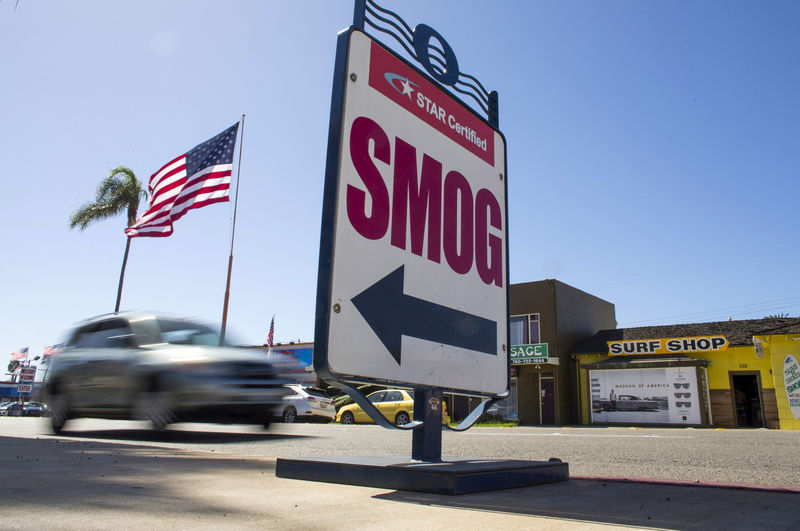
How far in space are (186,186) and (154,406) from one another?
9253 mm

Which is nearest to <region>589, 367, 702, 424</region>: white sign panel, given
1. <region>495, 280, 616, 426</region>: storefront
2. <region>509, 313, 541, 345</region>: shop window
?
<region>495, 280, 616, 426</region>: storefront

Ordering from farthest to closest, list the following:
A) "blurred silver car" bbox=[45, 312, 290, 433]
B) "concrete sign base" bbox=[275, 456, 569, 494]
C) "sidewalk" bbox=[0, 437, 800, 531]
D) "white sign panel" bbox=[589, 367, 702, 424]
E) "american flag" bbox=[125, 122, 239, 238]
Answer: "white sign panel" bbox=[589, 367, 702, 424] → "american flag" bbox=[125, 122, 239, 238] → "blurred silver car" bbox=[45, 312, 290, 433] → "concrete sign base" bbox=[275, 456, 569, 494] → "sidewalk" bbox=[0, 437, 800, 531]

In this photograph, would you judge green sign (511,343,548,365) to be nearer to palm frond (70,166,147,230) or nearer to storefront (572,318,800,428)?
storefront (572,318,800,428)

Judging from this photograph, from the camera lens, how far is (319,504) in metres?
2.18

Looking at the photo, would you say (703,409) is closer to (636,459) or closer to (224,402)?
(636,459)

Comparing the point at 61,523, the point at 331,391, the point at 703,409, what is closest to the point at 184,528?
the point at 61,523

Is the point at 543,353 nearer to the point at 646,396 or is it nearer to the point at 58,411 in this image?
the point at 646,396

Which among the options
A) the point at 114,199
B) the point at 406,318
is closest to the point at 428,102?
the point at 406,318

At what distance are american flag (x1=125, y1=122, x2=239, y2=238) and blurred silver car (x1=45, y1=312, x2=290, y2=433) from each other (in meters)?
7.17

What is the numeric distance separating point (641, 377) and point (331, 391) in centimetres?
1773

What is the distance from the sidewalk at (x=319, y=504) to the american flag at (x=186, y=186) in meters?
10.6

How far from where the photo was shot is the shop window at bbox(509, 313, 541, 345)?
90.7 feet

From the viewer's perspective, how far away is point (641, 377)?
25.2m

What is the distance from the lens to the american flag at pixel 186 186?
13.0 m
